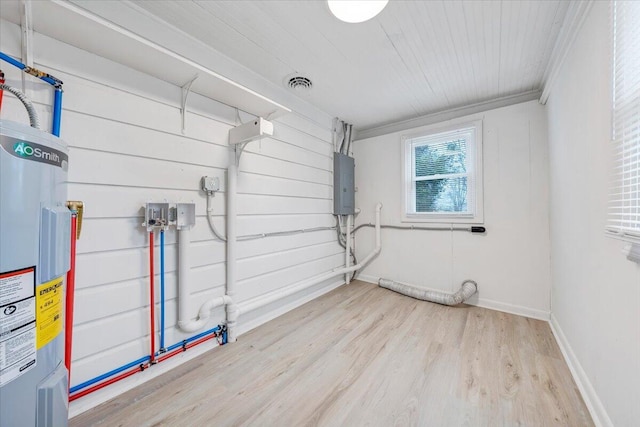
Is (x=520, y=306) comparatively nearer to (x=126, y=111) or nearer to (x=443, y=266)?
(x=443, y=266)

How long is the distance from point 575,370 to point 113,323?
9.51 ft

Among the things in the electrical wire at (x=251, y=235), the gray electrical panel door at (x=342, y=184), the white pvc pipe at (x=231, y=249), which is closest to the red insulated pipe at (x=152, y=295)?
the electrical wire at (x=251, y=235)

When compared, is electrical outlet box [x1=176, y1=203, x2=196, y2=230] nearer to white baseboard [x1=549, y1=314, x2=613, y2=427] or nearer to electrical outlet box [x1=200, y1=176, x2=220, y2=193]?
electrical outlet box [x1=200, y1=176, x2=220, y2=193]

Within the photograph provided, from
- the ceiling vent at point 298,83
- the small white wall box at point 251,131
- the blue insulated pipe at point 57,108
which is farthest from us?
the ceiling vent at point 298,83

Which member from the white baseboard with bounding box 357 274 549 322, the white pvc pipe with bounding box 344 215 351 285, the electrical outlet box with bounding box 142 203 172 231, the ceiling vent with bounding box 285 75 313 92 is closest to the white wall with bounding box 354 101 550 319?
the white baseboard with bounding box 357 274 549 322

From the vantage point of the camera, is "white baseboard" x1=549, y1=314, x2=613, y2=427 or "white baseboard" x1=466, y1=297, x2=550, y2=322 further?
"white baseboard" x1=466, y1=297, x2=550, y2=322

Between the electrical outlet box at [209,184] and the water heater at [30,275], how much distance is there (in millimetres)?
974

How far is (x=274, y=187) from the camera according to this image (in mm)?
2420

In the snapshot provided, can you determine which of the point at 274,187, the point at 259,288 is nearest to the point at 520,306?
the point at 259,288

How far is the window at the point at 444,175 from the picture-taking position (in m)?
2.77

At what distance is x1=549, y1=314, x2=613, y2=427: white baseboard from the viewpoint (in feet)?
3.84

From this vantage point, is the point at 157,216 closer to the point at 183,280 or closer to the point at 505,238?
the point at 183,280

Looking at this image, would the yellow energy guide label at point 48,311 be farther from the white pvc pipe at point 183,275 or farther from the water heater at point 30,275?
the white pvc pipe at point 183,275

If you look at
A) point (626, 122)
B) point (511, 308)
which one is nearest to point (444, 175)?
point (511, 308)
